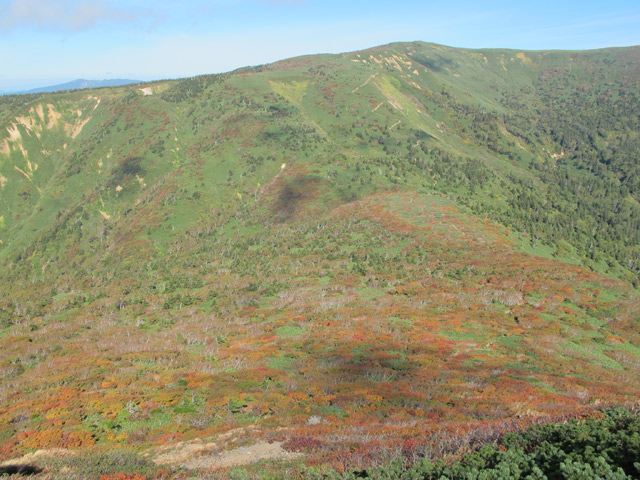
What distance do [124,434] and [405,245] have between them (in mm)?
61640

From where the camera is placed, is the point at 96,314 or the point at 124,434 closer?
the point at 124,434

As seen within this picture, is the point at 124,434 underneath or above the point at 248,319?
above

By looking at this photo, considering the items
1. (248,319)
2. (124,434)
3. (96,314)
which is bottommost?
(96,314)

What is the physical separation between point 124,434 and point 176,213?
111150 mm

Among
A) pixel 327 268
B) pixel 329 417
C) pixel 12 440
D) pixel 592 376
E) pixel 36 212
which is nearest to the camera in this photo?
pixel 12 440

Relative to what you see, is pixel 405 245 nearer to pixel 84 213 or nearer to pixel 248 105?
pixel 84 213

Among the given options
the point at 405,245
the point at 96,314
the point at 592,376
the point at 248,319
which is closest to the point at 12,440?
the point at 248,319

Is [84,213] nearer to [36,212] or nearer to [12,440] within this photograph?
[36,212]

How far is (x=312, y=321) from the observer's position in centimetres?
3919

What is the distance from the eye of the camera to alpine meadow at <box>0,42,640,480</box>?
15.0m

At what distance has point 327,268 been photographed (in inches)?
2594

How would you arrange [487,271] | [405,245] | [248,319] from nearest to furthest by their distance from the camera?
[248,319] → [487,271] → [405,245]

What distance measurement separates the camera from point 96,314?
5638 centimetres

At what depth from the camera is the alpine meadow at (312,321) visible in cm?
1505
